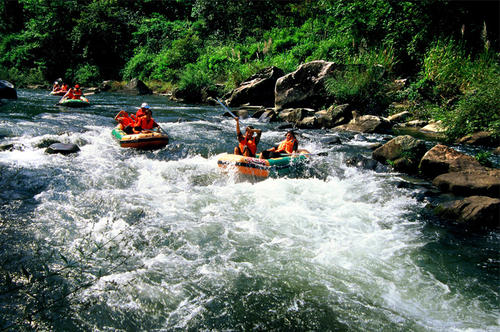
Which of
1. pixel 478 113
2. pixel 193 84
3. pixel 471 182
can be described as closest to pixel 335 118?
pixel 478 113

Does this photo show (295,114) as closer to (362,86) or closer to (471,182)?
(362,86)

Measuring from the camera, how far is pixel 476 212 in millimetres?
4715

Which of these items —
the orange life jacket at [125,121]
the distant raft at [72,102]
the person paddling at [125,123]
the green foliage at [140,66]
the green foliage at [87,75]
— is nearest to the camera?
the person paddling at [125,123]

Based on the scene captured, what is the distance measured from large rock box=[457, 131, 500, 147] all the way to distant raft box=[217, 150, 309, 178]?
16.0 ft

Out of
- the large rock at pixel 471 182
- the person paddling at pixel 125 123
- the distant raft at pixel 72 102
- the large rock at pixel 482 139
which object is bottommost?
the large rock at pixel 471 182

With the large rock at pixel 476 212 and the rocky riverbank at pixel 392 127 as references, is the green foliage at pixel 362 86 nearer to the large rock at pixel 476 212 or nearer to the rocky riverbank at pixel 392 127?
the rocky riverbank at pixel 392 127

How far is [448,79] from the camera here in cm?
1068

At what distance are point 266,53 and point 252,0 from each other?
6152mm

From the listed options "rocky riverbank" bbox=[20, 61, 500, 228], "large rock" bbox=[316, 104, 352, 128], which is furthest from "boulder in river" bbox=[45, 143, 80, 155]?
"large rock" bbox=[316, 104, 352, 128]

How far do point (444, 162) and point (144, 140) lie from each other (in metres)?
6.44

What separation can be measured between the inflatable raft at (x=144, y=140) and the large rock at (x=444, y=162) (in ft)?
19.3

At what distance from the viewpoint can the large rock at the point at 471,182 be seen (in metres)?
5.30

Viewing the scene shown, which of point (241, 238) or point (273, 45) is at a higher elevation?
point (273, 45)

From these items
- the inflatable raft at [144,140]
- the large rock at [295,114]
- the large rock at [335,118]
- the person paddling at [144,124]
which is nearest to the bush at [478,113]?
the large rock at [335,118]
